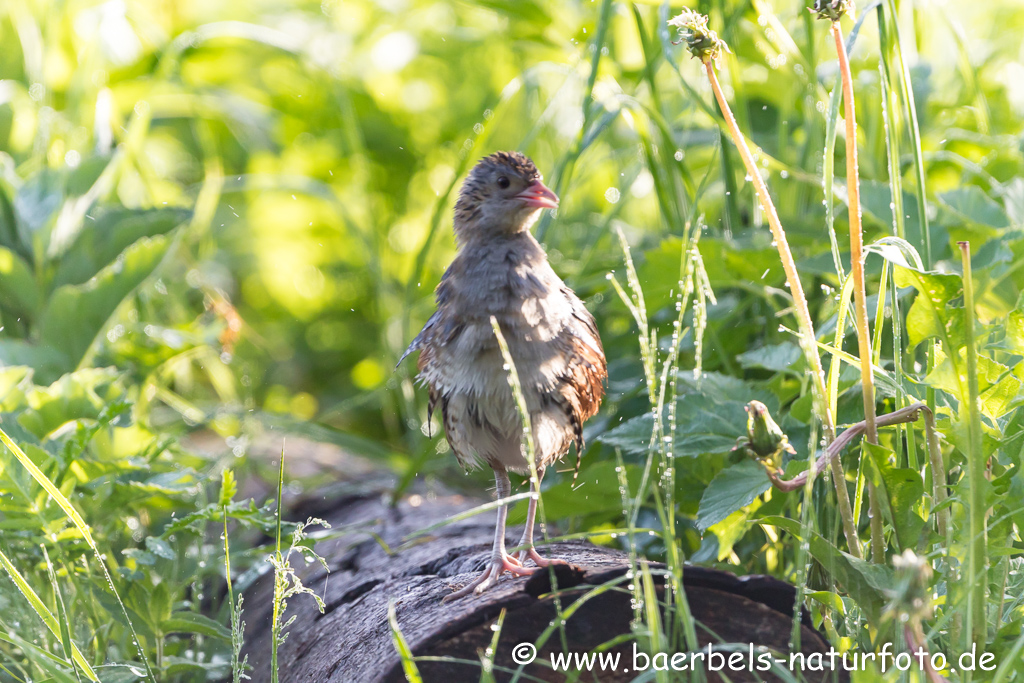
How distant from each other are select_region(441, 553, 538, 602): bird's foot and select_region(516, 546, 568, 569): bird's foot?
0.02 m

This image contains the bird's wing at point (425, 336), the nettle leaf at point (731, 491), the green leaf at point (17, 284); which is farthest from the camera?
the green leaf at point (17, 284)

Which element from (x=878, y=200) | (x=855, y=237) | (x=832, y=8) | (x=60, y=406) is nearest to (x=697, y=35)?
(x=832, y=8)

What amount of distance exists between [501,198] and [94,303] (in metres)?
1.65

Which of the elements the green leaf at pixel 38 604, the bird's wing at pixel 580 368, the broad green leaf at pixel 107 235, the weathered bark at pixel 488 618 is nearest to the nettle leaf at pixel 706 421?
the bird's wing at pixel 580 368

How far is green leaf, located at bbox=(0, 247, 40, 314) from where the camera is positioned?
3281mm

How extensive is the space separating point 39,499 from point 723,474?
1.61m

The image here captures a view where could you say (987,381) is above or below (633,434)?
above

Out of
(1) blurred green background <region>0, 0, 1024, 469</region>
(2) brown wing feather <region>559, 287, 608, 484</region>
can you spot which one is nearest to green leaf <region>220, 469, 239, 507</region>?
(2) brown wing feather <region>559, 287, 608, 484</region>

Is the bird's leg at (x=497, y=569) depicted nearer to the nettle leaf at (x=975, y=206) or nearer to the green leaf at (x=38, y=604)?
the green leaf at (x=38, y=604)

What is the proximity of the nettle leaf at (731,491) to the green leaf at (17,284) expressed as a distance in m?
2.65

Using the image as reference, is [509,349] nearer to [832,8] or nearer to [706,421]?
[706,421]

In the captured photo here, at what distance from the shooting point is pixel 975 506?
1656mm

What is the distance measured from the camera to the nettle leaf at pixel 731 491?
1907 mm

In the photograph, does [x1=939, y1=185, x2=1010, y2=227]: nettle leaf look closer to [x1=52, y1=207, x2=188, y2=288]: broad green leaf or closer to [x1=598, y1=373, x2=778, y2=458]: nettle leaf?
[x1=598, y1=373, x2=778, y2=458]: nettle leaf
